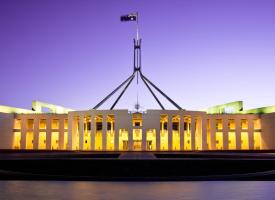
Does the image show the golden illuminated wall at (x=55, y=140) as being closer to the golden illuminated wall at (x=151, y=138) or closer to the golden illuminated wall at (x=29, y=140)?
the golden illuminated wall at (x=29, y=140)

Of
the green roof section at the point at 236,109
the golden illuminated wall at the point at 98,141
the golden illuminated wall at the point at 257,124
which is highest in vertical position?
the green roof section at the point at 236,109

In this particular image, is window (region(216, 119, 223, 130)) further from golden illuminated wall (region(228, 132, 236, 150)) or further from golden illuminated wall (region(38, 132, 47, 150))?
golden illuminated wall (region(38, 132, 47, 150))

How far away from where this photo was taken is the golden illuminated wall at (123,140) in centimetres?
3734

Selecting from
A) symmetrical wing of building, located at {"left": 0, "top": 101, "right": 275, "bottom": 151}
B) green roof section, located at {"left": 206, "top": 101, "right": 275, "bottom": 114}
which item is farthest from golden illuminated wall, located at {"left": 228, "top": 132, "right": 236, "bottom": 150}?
green roof section, located at {"left": 206, "top": 101, "right": 275, "bottom": 114}

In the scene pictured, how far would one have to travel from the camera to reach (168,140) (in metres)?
35.9

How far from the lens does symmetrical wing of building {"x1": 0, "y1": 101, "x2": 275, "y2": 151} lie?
119 feet

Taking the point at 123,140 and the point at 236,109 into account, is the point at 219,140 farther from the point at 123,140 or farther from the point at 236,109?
the point at 123,140

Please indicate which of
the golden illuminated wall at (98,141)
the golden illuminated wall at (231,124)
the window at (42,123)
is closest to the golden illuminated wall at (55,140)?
the window at (42,123)

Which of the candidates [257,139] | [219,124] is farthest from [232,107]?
[257,139]

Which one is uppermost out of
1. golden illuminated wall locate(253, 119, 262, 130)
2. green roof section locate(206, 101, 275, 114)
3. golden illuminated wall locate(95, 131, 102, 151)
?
green roof section locate(206, 101, 275, 114)

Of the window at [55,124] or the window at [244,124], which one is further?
the window at [55,124]

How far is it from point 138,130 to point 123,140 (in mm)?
2078

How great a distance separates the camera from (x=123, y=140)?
38094 mm

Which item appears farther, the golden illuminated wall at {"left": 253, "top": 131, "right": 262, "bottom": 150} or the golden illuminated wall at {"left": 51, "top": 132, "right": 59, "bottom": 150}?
the golden illuminated wall at {"left": 51, "top": 132, "right": 59, "bottom": 150}
